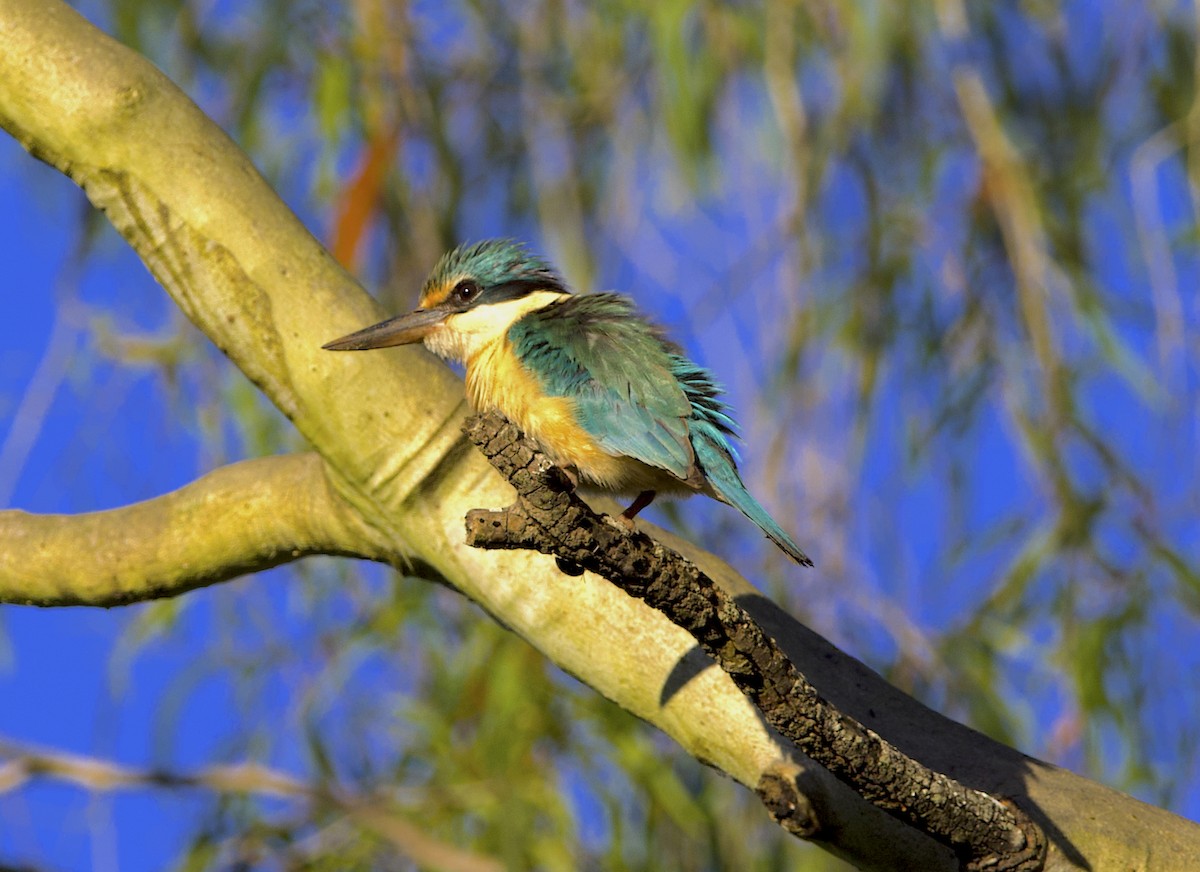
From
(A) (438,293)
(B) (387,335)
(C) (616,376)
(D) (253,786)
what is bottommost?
(D) (253,786)

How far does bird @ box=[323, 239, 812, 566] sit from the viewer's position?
1986mm

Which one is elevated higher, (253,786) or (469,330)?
(469,330)

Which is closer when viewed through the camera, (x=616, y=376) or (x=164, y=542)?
(x=616, y=376)

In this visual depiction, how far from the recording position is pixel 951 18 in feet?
9.56

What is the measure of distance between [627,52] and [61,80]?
1.40 m

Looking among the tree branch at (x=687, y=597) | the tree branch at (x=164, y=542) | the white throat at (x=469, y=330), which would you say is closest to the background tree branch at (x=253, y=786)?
the tree branch at (x=164, y=542)

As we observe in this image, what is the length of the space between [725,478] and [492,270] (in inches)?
26.8

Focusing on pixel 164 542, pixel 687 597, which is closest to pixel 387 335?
pixel 164 542

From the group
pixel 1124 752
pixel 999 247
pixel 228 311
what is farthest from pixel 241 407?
pixel 1124 752

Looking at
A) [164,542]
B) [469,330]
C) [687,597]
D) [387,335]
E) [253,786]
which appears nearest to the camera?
[687,597]

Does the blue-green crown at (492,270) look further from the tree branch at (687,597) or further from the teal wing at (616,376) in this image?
the tree branch at (687,597)

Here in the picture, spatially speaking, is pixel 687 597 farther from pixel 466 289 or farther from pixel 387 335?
pixel 466 289

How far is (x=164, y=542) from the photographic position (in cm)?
230

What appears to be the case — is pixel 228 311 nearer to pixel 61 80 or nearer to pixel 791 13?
pixel 61 80
